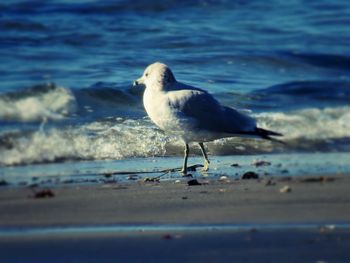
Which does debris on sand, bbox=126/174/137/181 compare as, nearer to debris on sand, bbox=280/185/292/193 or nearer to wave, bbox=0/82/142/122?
debris on sand, bbox=280/185/292/193

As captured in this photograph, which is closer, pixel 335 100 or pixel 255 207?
pixel 255 207

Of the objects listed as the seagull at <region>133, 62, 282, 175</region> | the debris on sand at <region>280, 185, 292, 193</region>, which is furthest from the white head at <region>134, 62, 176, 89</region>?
the debris on sand at <region>280, 185, 292, 193</region>

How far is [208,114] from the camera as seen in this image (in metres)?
6.33

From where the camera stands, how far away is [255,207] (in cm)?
477

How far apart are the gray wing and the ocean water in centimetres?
58

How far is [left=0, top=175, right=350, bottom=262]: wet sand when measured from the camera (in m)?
3.87

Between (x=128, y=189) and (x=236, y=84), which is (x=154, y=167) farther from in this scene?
(x=236, y=84)

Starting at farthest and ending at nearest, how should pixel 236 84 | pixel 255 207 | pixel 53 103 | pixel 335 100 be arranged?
pixel 236 84 → pixel 335 100 → pixel 53 103 → pixel 255 207

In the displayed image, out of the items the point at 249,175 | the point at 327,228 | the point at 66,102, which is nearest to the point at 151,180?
the point at 249,175

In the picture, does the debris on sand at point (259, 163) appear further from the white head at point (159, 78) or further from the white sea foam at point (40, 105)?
the white sea foam at point (40, 105)

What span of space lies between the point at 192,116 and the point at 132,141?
0.66 m

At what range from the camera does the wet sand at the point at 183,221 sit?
3.87m

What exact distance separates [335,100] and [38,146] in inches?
132

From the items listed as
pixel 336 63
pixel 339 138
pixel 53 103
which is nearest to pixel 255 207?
pixel 339 138
